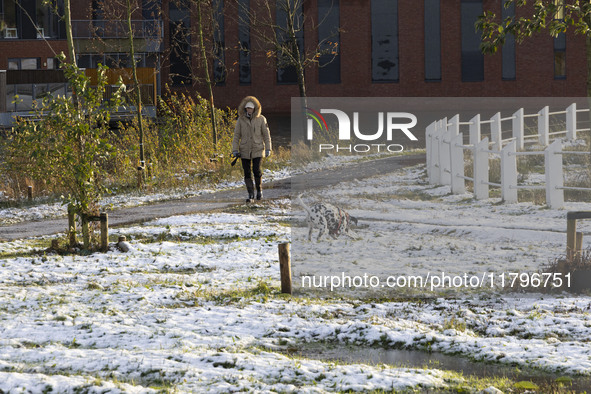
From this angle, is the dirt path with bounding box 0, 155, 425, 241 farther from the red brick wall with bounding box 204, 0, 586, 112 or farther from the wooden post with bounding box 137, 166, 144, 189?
the red brick wall with bounding box 204, 0, 586, 112

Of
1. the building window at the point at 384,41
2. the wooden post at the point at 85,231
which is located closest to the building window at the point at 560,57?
the building window at the point at 384,41

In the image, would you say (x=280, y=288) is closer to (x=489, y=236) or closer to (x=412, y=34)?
(x=489, y=236)

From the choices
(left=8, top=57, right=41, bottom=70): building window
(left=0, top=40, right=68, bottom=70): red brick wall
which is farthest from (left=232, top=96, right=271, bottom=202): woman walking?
(left=8, top=57, right=41, bottom=70): building window

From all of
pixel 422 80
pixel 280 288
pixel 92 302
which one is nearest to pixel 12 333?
pixel 92 302

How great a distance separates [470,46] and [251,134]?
30052 mm

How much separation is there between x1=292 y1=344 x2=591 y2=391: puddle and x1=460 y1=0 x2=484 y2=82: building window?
3709 cm

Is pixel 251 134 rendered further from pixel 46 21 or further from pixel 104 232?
pixel 46 21

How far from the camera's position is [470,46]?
140 feet

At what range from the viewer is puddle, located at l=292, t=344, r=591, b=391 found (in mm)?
6594

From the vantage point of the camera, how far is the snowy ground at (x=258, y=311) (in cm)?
650

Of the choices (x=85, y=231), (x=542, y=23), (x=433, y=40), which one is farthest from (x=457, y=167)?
(x=433, y=40)

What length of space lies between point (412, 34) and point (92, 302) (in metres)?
35.7

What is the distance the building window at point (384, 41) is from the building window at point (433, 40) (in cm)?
155

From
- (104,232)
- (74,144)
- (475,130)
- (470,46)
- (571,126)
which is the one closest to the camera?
(74,144)
